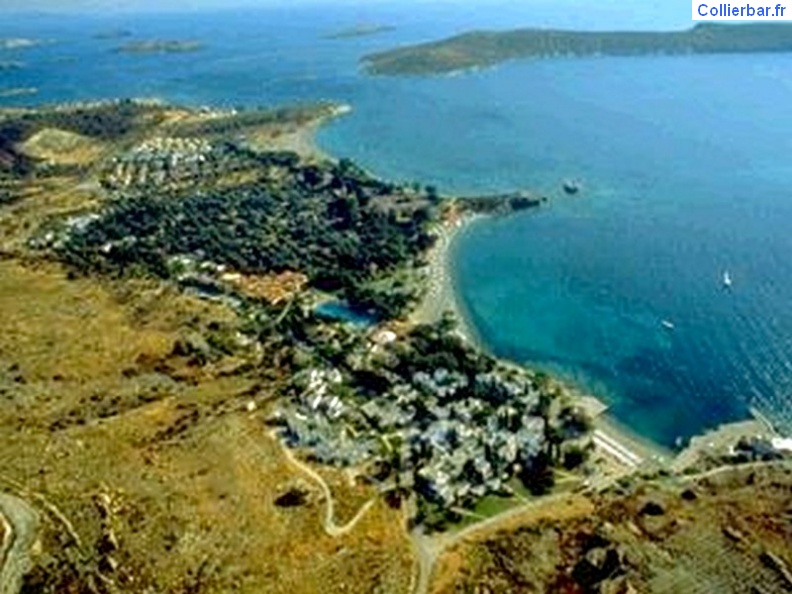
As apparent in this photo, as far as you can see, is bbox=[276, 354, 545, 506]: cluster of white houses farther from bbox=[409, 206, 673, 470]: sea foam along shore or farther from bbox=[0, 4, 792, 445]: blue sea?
bbox=[0, 4, 792, 445]: blue sea

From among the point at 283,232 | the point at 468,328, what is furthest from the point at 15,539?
the point at 283,232

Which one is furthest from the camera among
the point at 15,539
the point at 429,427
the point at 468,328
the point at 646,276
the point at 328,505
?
the point at 646,276

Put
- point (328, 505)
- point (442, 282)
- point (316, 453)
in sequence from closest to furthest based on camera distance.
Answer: point (328, 505)
point (316, 453)
point (442, 282)

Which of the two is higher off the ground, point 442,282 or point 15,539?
point 15,539

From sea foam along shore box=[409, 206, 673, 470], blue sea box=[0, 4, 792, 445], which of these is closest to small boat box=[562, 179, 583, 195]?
blue sea box=[0, 4, 792, 445]

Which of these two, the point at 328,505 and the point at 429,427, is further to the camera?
the point at 429,427

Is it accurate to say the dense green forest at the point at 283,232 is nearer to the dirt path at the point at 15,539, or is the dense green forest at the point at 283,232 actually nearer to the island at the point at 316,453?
the island at the point at 316,453

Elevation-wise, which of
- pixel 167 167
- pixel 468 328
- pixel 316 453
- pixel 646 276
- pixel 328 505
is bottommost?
pixel 646 276

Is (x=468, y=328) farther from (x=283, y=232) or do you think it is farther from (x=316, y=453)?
(x=283, y=232)
